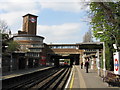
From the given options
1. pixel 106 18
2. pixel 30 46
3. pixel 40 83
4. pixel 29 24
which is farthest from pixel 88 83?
pixel 29 24

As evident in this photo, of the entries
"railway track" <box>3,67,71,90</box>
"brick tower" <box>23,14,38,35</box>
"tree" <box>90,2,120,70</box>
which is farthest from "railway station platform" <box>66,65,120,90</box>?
"brick tower" <box>23,14,38,35</box>

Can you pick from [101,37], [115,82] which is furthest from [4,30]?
[115,82]

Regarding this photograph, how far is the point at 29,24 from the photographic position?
11975 cm

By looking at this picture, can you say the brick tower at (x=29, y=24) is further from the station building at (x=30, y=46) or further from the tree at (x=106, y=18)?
the tree at (x=106, y=18)

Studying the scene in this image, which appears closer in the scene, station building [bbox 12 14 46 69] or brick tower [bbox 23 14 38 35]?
station building [bbox 12 14 46 69]

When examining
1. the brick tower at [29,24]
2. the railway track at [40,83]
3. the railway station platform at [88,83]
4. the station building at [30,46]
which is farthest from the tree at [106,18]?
the brick tower at [29,24]

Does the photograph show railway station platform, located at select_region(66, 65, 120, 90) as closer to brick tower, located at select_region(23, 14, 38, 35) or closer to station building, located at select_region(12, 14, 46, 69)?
station building, located at select_region(12, 14, 46, 69)

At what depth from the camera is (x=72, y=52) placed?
3157 inches

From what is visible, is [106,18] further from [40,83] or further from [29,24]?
[29,24]

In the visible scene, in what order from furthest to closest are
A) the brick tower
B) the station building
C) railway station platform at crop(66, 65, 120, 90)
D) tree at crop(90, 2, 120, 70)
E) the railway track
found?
1. the brick tower
2. the station building
3. the railway track
4. tree at crop(90, 2, 120, 70)
5. railway station platform at crop(66, 65, 120, 90)

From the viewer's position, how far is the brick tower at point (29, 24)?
393 ft

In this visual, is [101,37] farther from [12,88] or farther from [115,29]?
[12,88]

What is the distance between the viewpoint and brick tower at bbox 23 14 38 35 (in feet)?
393

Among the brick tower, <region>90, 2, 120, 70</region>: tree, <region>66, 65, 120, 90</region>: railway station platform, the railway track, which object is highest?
the brick tower
